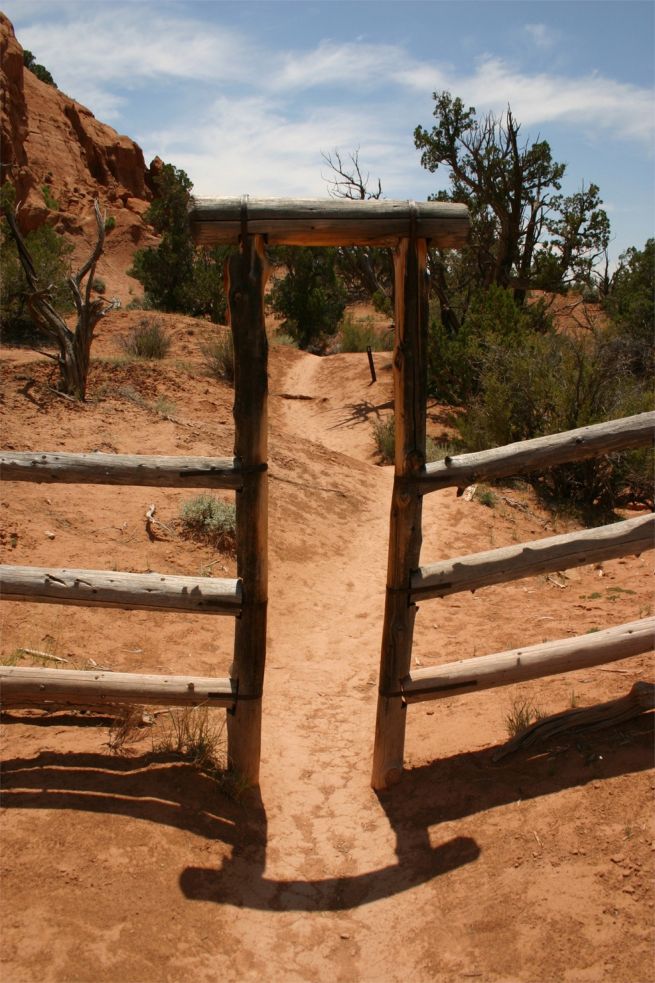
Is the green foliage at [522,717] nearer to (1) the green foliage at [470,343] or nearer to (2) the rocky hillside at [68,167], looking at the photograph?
(1) the green foliage at [470,343]

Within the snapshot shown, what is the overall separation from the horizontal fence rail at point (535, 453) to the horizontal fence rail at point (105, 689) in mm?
1317

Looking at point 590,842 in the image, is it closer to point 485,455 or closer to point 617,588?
point 485,455

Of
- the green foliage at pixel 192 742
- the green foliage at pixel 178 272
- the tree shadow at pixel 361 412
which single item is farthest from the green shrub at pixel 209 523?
the green foliage at pixel 178 272

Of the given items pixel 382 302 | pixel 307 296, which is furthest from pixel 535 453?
pixel 307 296

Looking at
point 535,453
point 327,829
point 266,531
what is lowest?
point 327,829

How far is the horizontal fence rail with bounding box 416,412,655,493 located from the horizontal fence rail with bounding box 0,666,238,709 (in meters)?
1.32

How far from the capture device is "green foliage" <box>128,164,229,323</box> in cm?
2138

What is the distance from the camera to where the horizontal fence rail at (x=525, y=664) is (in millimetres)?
3496

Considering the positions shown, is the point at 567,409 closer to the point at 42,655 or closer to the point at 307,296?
the point at 42,655

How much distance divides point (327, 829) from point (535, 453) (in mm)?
1950

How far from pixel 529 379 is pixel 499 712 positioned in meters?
6.68

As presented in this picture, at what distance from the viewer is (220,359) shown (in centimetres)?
1386

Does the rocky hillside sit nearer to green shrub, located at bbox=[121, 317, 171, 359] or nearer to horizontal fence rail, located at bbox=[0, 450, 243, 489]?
green shrub, located at bbox=[121, 317, 171, 359]

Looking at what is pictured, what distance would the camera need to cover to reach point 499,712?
13.5 feet
